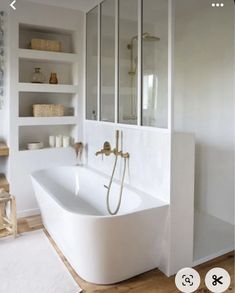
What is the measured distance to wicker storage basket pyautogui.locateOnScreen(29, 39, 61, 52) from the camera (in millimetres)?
3668

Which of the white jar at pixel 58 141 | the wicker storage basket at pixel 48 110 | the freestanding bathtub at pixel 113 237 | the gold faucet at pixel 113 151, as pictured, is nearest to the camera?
the freestanding bathtub at pixel 113 237

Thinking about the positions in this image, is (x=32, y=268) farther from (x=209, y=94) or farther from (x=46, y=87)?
(x=209, y=94)

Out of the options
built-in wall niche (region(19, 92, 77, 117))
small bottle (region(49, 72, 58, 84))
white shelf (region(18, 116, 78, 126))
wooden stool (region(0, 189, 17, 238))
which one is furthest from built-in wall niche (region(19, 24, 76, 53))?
wooden stool (region(0, 189, 17, 238))

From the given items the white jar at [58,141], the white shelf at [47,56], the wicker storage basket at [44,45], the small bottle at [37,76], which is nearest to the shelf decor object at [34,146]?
the white jar at [58,141]

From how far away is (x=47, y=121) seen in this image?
149 inches

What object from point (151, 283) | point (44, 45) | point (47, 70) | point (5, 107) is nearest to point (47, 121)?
point (5, 107)

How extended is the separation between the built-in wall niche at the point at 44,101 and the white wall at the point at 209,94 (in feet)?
4.87

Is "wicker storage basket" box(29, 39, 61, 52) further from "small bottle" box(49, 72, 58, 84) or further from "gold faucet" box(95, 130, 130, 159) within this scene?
"gold faucet" box(95, 130, 130, 159)

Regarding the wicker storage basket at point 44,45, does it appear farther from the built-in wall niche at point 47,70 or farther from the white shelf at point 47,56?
the built-in wall niche at point 47,70

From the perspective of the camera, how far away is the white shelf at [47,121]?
3.64 m

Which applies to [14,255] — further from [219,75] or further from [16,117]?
[219,75]

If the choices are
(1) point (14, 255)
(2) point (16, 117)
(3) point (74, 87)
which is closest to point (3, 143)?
(2) point (16, 117)

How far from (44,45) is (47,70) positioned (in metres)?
0.39

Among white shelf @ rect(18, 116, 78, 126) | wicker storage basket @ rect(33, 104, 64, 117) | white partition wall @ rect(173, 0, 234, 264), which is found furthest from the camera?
wicker storage basket @ rect(33, 104, 64, 117)
